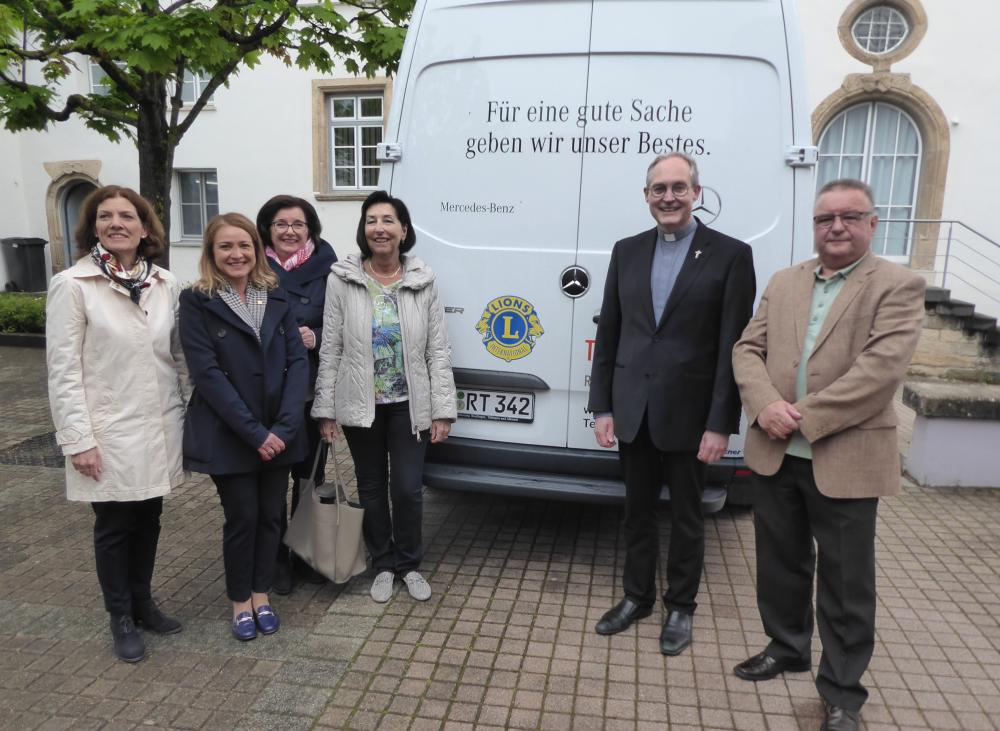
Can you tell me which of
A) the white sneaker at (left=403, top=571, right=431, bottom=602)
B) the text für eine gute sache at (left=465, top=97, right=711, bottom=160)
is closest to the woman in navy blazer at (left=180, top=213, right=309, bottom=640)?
the white sneaker at (left=403, top=571, right=431, bottom=602)

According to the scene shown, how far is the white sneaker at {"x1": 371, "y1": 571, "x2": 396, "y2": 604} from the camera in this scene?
10.8 ft

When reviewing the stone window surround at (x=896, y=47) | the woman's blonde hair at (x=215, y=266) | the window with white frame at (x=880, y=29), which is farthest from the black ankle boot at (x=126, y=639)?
the window with white frame at (x=880, y=29)

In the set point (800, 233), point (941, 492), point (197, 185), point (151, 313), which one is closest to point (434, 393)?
point (151, 313)

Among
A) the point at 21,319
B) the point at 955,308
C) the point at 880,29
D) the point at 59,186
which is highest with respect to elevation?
the point at 880,29

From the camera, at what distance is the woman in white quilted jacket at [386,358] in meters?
3.12

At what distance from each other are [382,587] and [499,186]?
74.7 inches

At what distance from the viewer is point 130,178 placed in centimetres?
1349

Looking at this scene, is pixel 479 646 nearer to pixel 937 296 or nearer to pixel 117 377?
pixel 117 377

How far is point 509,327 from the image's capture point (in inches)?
131

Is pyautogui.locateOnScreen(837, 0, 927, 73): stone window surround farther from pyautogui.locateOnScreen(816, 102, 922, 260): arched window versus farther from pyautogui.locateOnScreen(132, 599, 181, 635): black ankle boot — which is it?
pyautogui.locateOnScreen(132, 599, 181, 635): black ankle boot

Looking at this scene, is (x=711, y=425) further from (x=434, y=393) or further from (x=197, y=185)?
(x=197, y=185)

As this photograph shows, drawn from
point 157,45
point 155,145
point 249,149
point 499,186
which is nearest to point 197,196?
point 249,149

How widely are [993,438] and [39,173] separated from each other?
52.0 feet

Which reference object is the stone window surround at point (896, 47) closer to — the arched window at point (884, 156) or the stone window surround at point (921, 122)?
the stone window surround at point (921, 122)
